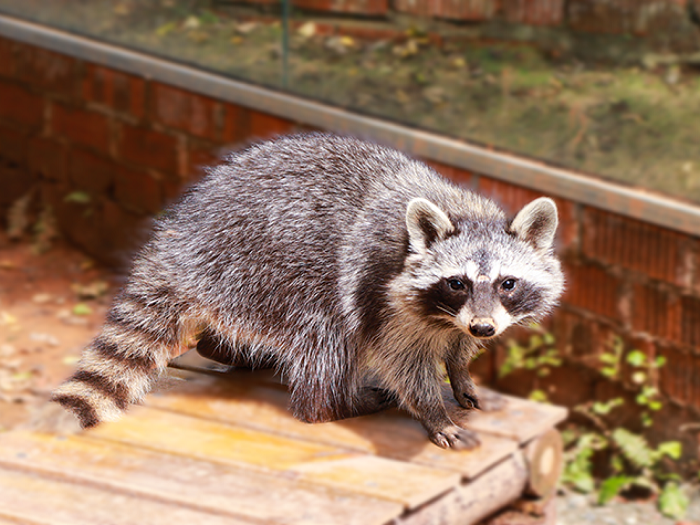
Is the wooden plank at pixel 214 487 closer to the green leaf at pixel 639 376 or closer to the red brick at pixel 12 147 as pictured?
the green leaf at pixel 639 376

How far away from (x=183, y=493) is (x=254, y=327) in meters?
1.09

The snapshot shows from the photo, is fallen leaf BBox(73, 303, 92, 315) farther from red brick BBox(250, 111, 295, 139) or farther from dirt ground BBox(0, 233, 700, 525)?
red brick BBox(250, 111, 295, 139)

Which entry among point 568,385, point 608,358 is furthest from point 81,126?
point 608,358

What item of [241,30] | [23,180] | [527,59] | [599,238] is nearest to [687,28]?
[527,59]

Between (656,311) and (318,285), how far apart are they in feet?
15.9

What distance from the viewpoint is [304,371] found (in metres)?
1.98

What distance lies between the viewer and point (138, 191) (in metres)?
8.88

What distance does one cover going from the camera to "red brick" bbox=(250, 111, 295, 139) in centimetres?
748

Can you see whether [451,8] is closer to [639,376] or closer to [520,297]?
[639,376]

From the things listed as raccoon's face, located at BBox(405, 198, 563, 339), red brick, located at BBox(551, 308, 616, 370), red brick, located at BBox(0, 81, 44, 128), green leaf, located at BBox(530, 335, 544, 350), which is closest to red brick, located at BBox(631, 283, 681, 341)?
red brick, located at BBox(551, 308, 616, 370)

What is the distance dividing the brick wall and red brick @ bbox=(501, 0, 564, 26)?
1.05 m

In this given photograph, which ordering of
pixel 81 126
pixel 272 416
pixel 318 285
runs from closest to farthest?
1. pixel 318 285
2. pixel 272 416
3. pixel 81 126

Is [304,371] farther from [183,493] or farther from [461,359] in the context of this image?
[183,493]

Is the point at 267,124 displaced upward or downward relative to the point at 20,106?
upward
